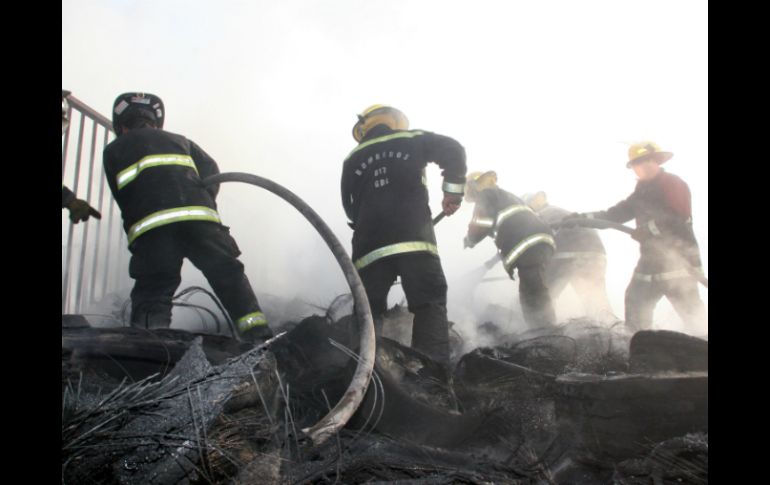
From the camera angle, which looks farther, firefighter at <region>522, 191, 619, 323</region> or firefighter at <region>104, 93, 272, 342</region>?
firefighter at <region>522, 191, 619, 323</region>

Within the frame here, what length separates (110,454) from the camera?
1349 millimetres

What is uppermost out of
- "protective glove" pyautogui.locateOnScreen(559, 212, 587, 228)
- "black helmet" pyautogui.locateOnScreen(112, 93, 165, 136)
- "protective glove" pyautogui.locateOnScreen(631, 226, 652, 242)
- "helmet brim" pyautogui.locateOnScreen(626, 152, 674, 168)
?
"helmet brim" pyautogui.locateOnScreen(626, 152, 674, 168)

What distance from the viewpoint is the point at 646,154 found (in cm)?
626

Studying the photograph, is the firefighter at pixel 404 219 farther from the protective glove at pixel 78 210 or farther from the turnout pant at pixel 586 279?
the turnout pant at pixel 586 279

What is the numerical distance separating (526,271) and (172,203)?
3823 millimetres

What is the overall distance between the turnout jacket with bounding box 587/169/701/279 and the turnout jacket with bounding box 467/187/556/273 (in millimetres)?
1100

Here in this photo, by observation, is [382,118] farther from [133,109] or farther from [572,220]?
[572,220]

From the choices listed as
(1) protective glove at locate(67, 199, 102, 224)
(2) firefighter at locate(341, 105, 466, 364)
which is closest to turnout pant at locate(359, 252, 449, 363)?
(2) firefighter at locate(341, 105, 466, 364)

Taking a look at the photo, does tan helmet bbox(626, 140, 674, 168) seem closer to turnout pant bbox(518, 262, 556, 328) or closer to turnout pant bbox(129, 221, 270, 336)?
turnout pant bbox(518, 262, 556, 328)

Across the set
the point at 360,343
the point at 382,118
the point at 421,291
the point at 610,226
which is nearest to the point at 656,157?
the point at 610,226

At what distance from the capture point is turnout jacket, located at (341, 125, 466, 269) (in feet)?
12.1

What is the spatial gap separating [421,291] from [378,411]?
44.4 inches
